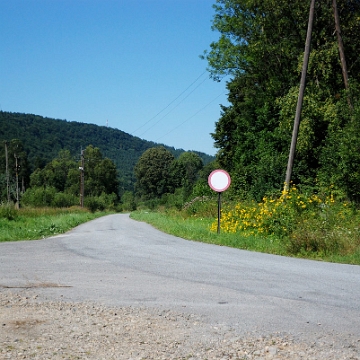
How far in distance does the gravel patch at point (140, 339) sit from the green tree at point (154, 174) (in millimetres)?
115989

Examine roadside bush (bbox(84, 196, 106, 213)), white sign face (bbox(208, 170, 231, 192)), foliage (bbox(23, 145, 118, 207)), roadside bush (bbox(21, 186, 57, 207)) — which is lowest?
roadside bush (bbox(84, 196, 106, 213))

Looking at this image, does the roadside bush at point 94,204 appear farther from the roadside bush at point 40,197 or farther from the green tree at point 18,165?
the green tree at point 18,165

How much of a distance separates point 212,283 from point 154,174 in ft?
377

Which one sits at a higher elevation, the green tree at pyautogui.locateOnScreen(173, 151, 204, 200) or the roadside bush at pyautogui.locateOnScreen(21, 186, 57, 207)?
the green tree at pyautogui.locateOnScreen(173, 151, 204, 200)

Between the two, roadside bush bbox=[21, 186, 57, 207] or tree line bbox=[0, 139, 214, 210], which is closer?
roadside bush bbox=[21, 186, 57, 207]

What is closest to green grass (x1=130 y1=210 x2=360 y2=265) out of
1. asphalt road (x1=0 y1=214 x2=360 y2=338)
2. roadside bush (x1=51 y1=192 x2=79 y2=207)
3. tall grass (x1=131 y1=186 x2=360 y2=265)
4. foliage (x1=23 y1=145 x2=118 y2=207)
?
tall grass (x1=131 y1=186 x2=360 y2=265)

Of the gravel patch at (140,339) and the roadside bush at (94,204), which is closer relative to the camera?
the gravel patch at (140,339)

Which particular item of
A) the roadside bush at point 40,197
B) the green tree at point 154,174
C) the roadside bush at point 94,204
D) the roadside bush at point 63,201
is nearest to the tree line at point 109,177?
the green tree at point 154,174

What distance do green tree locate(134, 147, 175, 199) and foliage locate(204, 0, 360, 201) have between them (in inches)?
2958

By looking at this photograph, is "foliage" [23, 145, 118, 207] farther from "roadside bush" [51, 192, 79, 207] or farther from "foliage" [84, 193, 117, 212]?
"roadside bush" [51, 192, 79, 207]

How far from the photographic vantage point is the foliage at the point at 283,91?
1253 inches

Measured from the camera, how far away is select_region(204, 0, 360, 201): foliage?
31.8 metres

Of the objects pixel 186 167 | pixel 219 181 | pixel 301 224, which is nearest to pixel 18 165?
pixel 186 167

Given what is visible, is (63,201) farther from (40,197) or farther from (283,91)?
(283,91)
